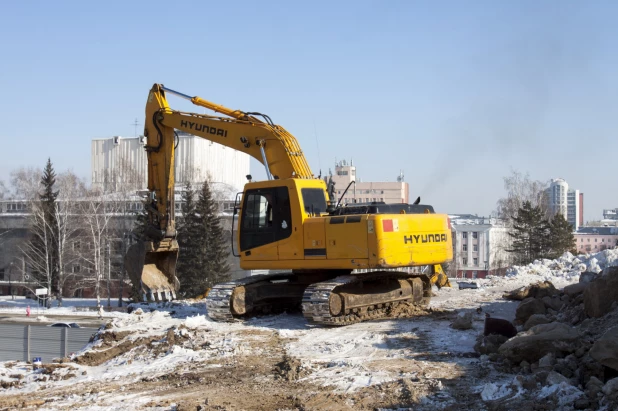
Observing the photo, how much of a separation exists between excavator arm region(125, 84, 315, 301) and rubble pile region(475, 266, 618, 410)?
606cm

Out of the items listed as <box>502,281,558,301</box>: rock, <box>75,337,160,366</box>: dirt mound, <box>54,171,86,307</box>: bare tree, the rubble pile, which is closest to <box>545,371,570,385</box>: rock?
the rubble pile

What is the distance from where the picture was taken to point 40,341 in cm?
1697

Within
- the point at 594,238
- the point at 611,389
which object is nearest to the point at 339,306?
the point at 611,389

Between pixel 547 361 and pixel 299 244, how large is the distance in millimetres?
6185

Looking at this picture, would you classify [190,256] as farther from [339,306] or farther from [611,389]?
[611,389]

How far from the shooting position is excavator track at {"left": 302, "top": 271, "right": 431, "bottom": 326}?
13219mm

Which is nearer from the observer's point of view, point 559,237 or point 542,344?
point 542,344

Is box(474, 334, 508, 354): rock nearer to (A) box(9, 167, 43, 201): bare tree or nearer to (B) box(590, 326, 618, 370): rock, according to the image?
(B) box(590, 326, 618, 370): rock

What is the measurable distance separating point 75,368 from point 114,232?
3438cm

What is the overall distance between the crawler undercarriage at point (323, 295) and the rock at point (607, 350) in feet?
19.2

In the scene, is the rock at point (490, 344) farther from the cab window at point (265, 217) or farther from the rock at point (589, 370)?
the cab window at point (265, 217)

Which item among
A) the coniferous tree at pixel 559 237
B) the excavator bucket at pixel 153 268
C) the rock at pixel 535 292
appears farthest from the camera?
the coniferous tree at pixel 559 237

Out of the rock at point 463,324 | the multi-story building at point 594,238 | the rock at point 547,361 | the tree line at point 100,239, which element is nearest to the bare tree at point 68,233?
the tree line at point 100,239

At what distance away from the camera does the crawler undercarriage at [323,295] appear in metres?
13.4
